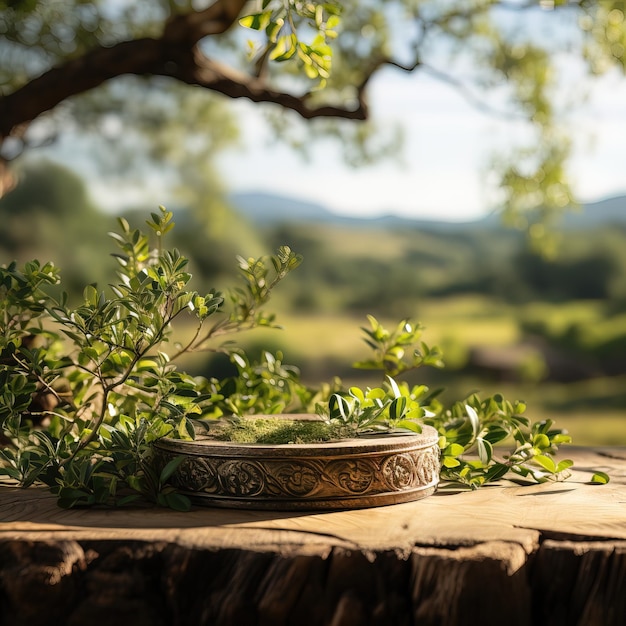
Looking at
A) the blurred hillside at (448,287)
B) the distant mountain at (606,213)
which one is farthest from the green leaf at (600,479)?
the distant mountain at (606,213)

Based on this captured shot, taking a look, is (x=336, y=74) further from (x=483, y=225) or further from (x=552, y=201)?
(x=483, y=225)

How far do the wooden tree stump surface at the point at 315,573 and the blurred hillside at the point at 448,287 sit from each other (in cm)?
412

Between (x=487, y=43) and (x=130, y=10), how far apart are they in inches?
58.1

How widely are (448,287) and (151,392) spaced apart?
470 centimetres

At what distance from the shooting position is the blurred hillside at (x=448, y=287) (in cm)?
535

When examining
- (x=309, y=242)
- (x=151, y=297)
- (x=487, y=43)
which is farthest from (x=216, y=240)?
(x=151, y=297)

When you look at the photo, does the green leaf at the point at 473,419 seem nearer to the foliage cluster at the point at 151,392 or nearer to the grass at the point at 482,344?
the foliage cluster at the point at 151,392

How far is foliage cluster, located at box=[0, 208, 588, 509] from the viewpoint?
123cm

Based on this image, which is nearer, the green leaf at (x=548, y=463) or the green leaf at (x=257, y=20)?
the green leaf at (x=257, y=20)

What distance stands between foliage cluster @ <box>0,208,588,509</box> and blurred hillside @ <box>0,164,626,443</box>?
356cm

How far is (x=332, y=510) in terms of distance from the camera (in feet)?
3.83

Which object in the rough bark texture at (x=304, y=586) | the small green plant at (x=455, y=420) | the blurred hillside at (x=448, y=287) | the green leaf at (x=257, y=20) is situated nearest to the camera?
the rough bark texture at (x=304, y=586)

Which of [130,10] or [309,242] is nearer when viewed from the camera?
[130,10]

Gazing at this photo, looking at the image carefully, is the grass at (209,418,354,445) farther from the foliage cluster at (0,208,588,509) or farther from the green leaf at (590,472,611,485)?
the green leaf at (590,472,611,485)
